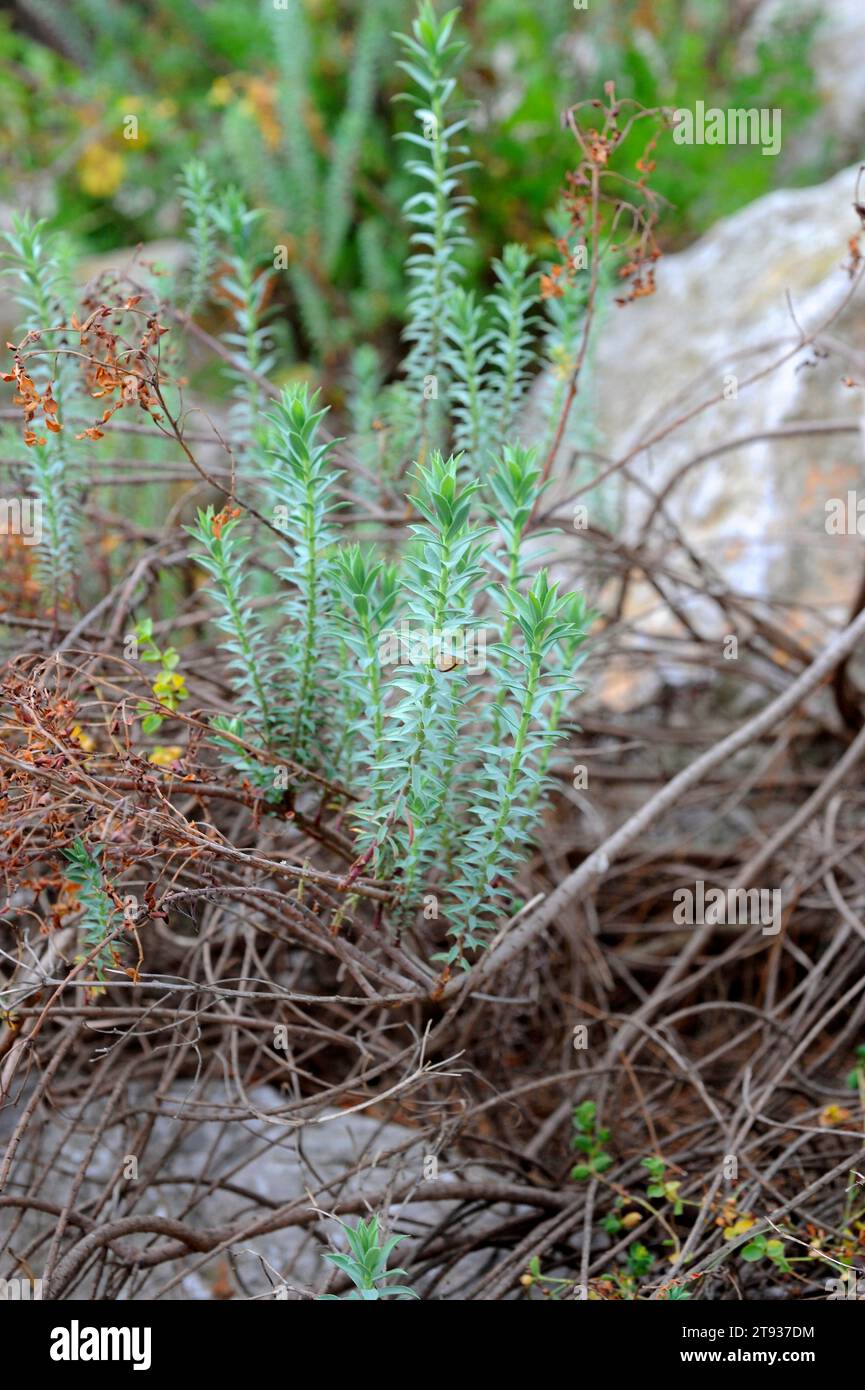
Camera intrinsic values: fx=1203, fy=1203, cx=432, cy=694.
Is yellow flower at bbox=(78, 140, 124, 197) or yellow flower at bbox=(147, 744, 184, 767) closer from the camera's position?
yellow flower at bbox=(147, 744, 184, 767)

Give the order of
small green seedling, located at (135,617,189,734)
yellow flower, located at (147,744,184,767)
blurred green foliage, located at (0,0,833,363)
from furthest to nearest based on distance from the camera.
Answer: blurred green foliage, located at (0,0,833,363) < yellow flower, located at (147,744,184,767) < small green seedling, located at (135,617,189,734)

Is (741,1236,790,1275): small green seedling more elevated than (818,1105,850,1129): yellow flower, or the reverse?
(818,1105,850,1129): yellow flower

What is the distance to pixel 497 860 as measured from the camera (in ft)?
3.96

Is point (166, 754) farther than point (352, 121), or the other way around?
point (352, 121)

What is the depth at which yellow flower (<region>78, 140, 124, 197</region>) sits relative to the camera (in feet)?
14.2

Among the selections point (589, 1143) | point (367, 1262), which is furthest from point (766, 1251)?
point (367, 1262)

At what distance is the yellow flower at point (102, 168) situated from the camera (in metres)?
4.32

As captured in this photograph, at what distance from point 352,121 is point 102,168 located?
112cm

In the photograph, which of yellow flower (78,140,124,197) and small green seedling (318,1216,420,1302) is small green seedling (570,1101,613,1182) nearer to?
small green seedling (318,1216,420,1302)

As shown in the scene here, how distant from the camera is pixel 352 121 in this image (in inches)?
147

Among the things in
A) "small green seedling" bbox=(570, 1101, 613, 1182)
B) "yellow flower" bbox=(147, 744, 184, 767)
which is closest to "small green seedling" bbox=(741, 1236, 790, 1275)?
"small green seedling" bbox=(570, 1101, 613, 1182)

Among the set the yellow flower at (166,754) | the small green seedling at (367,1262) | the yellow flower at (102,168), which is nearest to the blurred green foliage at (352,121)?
the yellow flower at (102,168)

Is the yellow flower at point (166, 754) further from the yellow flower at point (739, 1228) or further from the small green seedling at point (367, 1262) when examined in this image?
the yellow flower at point (739, 1228)

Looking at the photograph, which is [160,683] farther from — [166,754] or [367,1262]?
[367,1262]
